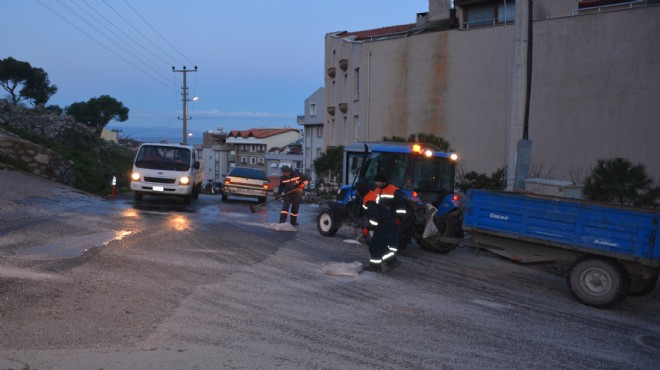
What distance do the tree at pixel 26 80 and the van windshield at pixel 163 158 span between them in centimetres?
3846

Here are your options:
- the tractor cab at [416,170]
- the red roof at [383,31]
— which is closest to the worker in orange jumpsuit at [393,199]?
the tractor cab at [416,170]

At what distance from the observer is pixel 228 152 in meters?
91.8

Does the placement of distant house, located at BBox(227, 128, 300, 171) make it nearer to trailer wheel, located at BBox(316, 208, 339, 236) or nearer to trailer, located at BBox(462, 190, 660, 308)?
trailer wheel, located at BBox(316, 208, 339, 236)

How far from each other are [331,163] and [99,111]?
37.5 metres

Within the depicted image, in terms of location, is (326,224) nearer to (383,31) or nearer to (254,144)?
(383,31)

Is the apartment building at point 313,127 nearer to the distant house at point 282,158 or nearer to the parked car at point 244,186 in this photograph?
the distant house at point 282,158

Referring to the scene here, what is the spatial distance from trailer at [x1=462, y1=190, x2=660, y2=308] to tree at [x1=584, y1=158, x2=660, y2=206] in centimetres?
589

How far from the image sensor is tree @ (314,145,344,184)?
39.7 meters

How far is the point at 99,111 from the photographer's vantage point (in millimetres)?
68500

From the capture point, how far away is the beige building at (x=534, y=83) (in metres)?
25.8

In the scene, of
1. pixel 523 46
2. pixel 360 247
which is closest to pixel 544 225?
pixel 360 247

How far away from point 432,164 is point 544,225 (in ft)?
14.1

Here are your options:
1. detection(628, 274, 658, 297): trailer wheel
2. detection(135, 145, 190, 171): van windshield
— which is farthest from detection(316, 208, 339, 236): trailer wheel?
detection(135, 145, 190, 171): van windshield

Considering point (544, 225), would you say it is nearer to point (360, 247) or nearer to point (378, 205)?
point (378, 205)
